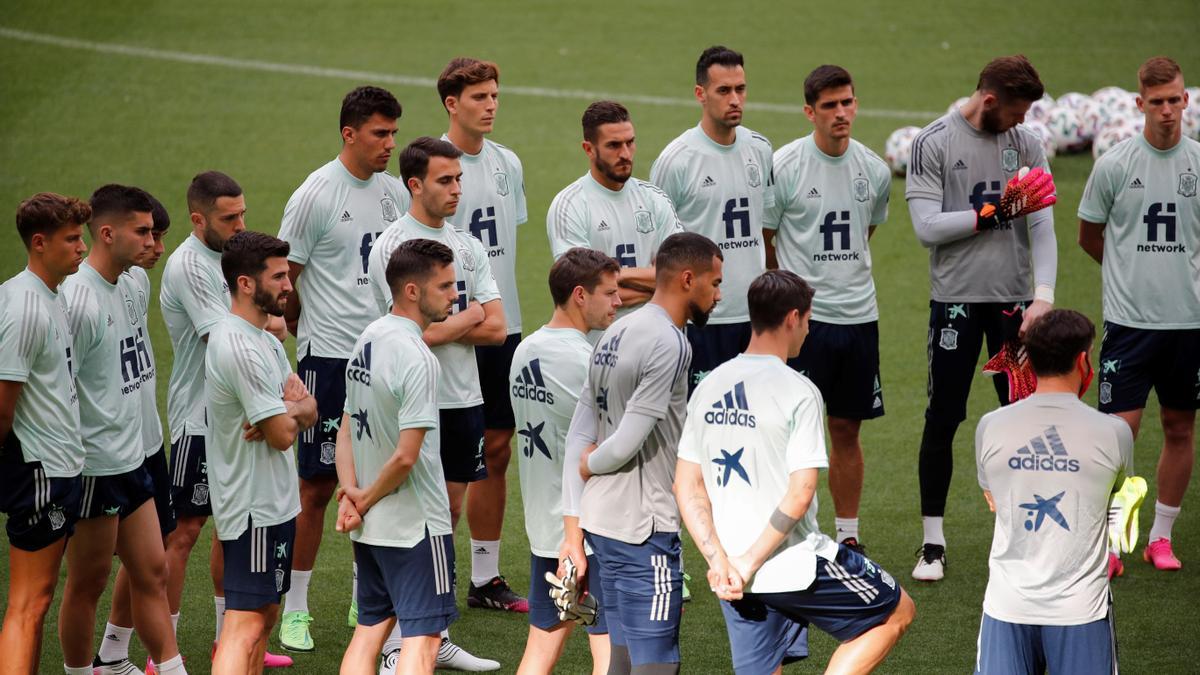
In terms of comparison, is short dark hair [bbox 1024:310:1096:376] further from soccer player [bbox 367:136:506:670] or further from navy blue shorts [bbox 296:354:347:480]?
navy blue shorts [bbox 296:354:347:480]

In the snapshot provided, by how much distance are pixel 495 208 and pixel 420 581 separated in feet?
8.84

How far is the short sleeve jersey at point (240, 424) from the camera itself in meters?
5.61

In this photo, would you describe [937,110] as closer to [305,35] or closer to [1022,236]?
[305,35]

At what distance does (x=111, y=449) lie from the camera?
603cm

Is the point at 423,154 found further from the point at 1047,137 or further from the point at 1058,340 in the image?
the point at 1047,137

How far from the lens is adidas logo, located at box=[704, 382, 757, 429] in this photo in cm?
508

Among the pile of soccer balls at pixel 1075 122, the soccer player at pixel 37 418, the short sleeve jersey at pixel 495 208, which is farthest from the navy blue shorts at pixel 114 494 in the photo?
the pile of soccer balls at pixel 1075 122

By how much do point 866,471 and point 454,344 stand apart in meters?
3.97

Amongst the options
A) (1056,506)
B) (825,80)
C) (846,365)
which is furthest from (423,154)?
(1056,506)

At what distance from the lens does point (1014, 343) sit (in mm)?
7090

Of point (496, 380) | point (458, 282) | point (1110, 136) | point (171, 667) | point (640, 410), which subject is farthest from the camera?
point (1110, 136)

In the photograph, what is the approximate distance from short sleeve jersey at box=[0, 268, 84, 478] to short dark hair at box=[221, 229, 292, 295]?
725 mm

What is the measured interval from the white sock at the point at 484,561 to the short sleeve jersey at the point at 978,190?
9.56 feet

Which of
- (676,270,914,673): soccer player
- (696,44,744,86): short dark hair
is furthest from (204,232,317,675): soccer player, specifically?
(696,44,744,86): short dark hair
